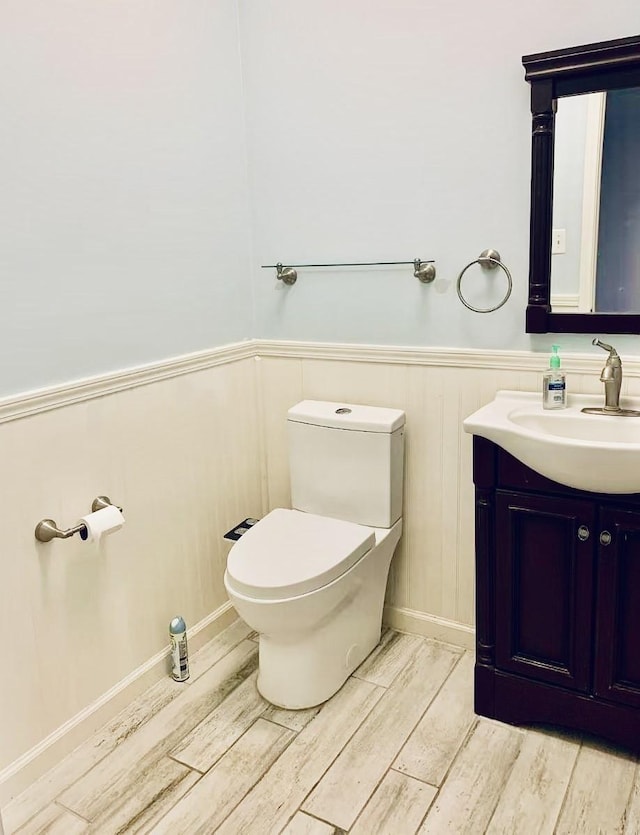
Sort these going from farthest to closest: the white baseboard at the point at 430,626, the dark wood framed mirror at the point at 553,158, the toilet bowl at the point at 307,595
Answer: the white baseboard at the point at 430,626
the toilet bowl at the point at 307,595
the dark wood framed mirror at the point at 553,158

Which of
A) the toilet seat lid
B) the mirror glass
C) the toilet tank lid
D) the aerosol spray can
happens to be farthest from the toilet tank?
the mirror glass

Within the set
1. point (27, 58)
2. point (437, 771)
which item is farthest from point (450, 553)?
point (27, 58)

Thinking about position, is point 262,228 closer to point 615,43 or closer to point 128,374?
point 128,374

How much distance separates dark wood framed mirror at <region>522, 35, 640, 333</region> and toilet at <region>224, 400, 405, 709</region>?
58cm

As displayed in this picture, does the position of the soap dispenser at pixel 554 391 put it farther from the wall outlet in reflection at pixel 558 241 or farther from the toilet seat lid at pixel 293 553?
the toilet seat lid at pixel 293 553

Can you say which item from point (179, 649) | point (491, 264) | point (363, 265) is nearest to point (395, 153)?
point (363, 265)

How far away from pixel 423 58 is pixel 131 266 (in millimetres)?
1057

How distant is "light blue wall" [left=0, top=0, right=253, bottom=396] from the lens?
5.60 feet

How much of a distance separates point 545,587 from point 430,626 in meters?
0.65

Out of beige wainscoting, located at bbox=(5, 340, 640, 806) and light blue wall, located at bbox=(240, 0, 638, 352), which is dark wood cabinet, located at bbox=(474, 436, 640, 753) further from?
light blue wall, located at bbox=(240, 0, 638, 352)

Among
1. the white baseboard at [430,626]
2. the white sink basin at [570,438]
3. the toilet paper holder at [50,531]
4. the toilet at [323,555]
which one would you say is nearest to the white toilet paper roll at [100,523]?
the toilet paper holder at [50,531]

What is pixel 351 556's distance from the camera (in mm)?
2043

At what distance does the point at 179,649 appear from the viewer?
2.22 meters

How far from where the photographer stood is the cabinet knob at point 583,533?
179cm
